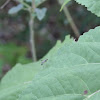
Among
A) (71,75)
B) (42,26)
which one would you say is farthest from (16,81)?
(42,26)

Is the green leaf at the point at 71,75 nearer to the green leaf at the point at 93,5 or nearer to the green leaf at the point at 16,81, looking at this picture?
the green leaf at the point at 93,5

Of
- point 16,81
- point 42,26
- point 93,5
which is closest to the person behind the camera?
point 93,5

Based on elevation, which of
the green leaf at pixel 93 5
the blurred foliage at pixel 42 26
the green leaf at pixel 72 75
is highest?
the blurred foliage at pixel 42 26

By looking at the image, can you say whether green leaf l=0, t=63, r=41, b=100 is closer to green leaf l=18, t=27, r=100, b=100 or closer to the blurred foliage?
green leaf l=18, t=27, r=100, b=100

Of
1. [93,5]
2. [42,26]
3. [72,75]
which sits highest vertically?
[42,26]

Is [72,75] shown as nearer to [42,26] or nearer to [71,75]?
[71,75]

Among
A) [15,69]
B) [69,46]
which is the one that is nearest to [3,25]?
[15,69]

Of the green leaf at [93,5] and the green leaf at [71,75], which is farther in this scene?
the green leaf at [93,5]

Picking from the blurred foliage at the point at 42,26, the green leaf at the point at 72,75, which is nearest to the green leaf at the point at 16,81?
the green leaf at the point at 72,75

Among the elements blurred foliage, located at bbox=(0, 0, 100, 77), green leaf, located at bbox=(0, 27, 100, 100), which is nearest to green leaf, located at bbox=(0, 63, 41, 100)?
green leaf, located at bbox=(0, 27, 100, 100)
